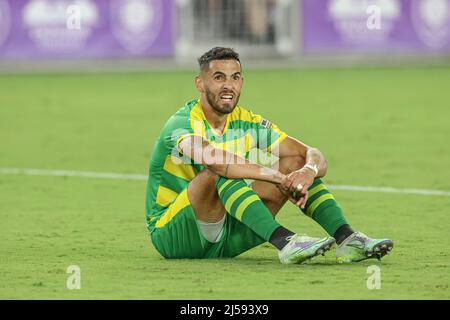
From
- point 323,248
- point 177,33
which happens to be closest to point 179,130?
point 323,248

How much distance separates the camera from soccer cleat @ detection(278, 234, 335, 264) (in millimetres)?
6995

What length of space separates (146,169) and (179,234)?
5587 millimetres

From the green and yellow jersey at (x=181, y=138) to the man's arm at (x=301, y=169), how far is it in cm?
7

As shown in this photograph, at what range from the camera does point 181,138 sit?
7410 millimetres

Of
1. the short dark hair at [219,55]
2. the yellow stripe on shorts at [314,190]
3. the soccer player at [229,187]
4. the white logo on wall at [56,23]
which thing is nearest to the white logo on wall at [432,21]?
the white logo on wall at [56,23]

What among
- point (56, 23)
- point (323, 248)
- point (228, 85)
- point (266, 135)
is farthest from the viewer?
point (56, 23)

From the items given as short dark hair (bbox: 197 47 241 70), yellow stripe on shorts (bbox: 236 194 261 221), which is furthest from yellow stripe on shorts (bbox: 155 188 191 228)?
short dark hair (bbox: 197 47 241 70)

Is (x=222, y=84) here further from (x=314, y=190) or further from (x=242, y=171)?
(x=314, y=190)

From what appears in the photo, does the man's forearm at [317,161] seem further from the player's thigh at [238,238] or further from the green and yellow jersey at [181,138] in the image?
the player's thigh at [238,238]

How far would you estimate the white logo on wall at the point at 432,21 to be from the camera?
2562 cm
